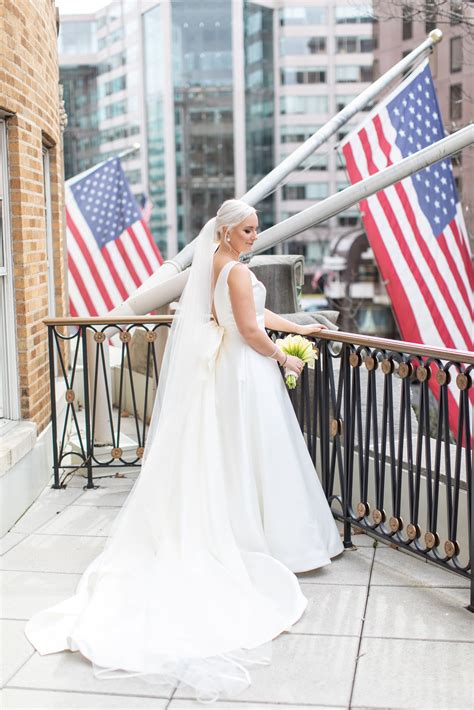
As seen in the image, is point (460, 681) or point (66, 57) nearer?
point (460, 681)

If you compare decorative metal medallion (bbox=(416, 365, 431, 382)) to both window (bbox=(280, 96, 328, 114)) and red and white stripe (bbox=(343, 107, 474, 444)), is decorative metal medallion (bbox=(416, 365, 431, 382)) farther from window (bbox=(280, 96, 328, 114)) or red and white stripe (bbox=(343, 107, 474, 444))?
window (bbox=(280, 96, 328, 114))

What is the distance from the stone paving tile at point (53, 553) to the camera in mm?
5090

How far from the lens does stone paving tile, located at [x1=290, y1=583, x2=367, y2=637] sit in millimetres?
4188

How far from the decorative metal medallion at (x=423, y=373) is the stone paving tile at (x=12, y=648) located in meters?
2.29

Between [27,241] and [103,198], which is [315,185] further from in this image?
[27,241]

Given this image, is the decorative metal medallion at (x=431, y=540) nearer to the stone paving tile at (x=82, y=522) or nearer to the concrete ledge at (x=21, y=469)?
the stone paving tile at (x=82, y=522)

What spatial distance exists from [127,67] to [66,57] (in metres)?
6.47

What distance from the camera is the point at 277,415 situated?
4.92 metres

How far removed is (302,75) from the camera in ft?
243

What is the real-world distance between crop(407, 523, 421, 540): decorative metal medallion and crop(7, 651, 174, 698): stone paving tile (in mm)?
1756

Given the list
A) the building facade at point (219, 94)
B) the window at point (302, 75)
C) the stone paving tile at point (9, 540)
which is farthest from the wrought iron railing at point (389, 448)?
the window at point (302, 75)

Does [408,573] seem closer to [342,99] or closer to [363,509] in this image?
[363,509]

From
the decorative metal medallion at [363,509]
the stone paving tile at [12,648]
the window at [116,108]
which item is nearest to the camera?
the stone paving tile at [12,648]

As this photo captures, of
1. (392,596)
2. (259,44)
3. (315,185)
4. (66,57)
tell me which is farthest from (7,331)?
(66,57)
